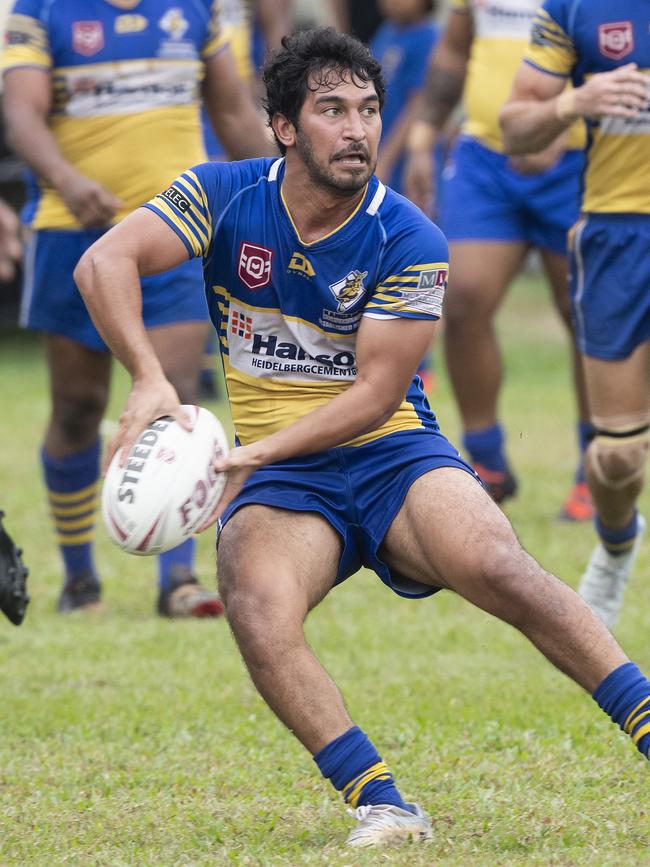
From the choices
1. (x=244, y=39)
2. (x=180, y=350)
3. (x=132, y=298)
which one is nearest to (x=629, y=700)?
(x=132, y=298)

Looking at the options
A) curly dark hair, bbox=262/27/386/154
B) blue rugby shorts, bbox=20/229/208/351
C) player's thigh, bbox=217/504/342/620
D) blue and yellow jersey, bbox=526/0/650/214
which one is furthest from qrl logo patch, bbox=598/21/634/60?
player's thigh, bbox=217/504/342/620

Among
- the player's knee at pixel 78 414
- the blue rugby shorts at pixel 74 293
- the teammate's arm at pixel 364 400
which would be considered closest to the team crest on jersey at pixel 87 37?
the blue rugby shorts at pixel 74 293

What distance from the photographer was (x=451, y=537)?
4.03 meters

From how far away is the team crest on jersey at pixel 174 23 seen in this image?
6.32 meters

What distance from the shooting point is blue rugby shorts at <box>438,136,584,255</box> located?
7527 millimetres

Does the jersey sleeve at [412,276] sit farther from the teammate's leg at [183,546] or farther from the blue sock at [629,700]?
the teammate's leg at [183,546]

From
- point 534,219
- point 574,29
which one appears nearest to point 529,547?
point 534,219

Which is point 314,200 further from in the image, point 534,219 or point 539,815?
point 534,219

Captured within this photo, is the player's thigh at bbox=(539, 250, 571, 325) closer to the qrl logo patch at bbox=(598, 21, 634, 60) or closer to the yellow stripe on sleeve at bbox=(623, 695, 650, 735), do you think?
the qrl logo patch at bbox=(598, 21, 634, 60)

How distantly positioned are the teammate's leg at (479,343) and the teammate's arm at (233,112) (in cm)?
136

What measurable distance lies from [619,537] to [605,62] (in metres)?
1.68

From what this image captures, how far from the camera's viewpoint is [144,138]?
6.43 metres

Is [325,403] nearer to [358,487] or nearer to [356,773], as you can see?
[358,487]

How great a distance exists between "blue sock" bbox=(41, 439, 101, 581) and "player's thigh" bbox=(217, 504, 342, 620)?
2518 millimetres
